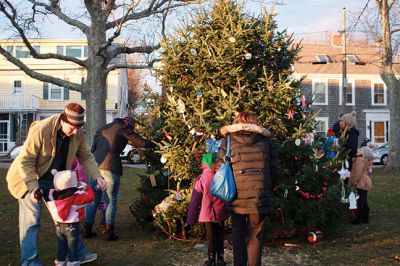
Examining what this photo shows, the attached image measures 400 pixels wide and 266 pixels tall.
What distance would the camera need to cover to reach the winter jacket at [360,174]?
8477 mm

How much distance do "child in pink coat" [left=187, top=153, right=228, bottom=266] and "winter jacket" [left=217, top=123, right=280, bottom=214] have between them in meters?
0.66

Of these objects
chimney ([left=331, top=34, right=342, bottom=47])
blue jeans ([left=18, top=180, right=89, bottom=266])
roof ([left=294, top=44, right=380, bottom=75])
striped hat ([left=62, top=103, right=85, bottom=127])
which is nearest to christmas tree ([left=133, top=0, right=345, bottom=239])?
striped hat ([left=62, top=103, right=85, bottom=127])

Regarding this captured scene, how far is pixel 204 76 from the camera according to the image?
6.87 meters

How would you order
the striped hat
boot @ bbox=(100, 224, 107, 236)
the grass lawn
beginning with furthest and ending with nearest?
boot @ bbox=(100, 224, 107, 236)
the grass lawn
the striped hat

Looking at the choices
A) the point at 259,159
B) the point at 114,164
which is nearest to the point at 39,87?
the point at 114,164

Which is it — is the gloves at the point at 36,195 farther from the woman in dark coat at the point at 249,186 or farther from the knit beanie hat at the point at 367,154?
the knit beanie hat at the point at 367,154

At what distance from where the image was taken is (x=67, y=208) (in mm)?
4793

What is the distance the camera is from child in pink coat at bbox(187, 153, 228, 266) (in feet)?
18.0

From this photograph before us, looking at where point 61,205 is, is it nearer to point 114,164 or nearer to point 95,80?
point 114,164

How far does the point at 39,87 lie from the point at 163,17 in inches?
914

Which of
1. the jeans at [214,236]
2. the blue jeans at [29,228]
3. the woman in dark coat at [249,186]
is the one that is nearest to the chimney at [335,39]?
the jeans at [214,236]

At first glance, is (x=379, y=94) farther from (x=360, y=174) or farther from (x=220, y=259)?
(x=220, y=259)

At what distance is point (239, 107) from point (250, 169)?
2.06m

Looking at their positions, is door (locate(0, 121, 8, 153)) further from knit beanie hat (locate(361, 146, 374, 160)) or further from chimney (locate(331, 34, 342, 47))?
knit beanie hat (locate(361, 146, 374, 160))
